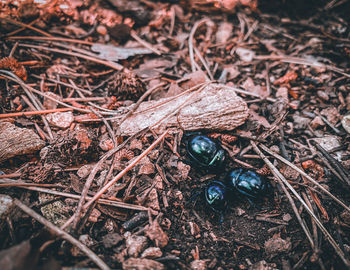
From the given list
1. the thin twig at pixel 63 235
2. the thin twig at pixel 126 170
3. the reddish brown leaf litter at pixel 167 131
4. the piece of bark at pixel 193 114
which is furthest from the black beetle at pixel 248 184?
the thin twig at pixel 63 235

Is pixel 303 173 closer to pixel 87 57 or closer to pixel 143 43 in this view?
A: pixel 143 43

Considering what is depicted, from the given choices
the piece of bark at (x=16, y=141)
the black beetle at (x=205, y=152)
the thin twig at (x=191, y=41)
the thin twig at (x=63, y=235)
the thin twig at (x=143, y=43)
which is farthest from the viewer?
the thin twig at (x=143, y=43)

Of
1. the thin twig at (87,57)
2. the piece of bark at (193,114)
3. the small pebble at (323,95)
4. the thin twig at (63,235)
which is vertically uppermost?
the thin twig at (87,57)

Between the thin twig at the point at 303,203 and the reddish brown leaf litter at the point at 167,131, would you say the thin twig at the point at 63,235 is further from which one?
the thin twig at the point at 303,203

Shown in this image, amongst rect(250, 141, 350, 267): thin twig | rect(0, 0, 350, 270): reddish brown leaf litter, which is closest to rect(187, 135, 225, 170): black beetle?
rect(0, 0, 350, 270): reddish brown leaf litter

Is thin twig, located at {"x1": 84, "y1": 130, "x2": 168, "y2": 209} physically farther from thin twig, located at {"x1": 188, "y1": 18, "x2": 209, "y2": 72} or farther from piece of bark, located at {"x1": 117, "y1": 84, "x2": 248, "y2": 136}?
thin twig, located at {"x1": 188, "y1": 18, "x2": 209, "y2": 72}

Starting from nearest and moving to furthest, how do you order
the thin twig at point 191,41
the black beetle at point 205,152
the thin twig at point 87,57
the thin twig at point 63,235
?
1. the thin twig at point 63,235
2. the black beetle at point 205,152
3. the thin twig at point 87,57
4. the thin twig at point 191,41

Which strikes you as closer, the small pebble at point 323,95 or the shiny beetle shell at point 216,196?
the shiny beetle shell at point 216,196
